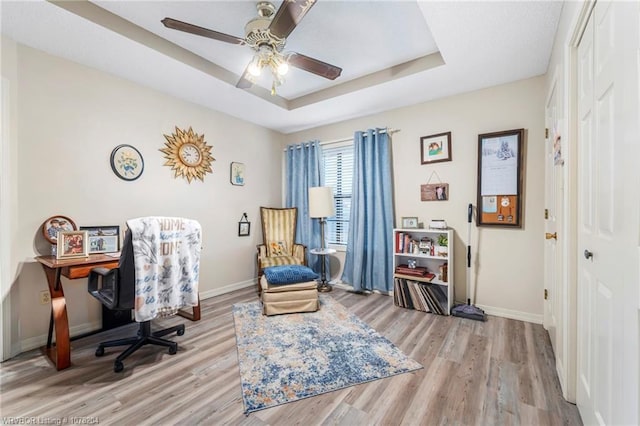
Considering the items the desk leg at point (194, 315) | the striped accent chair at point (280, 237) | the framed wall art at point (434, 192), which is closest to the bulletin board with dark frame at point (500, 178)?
the framed wall art at point (434, 192)

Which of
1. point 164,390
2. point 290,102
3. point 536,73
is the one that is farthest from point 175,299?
point 536,73

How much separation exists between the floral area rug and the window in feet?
4.88

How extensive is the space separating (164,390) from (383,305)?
7.31 ft

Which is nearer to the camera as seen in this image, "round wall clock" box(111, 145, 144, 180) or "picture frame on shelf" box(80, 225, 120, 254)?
"picture frame on shelf" box(80, 225, 120, 254)

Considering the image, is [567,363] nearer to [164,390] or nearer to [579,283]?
[579,283]

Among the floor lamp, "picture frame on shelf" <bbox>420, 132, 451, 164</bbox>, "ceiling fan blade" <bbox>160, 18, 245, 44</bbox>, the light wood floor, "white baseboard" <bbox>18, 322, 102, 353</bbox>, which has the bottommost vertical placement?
the light wood floor

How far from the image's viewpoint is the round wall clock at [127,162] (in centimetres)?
262

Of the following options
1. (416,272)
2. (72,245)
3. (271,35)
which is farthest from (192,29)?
(416,272)

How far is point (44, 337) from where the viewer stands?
87.7 inches

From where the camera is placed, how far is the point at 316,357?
2.01 metres

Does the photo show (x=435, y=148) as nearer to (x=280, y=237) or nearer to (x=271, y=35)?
(x=271, y=35)

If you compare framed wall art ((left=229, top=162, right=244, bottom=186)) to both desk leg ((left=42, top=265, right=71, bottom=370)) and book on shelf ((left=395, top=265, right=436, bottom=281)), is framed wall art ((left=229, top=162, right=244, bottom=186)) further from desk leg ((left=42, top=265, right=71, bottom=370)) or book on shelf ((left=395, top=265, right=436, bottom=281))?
book on shelf ((left=395, top=265, right=436, bottom=281))

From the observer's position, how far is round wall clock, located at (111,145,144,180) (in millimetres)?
2617


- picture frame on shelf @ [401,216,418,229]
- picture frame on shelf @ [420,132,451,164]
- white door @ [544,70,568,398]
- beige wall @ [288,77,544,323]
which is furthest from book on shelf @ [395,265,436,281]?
picture frame on shelf @ [420,132,451,164]
